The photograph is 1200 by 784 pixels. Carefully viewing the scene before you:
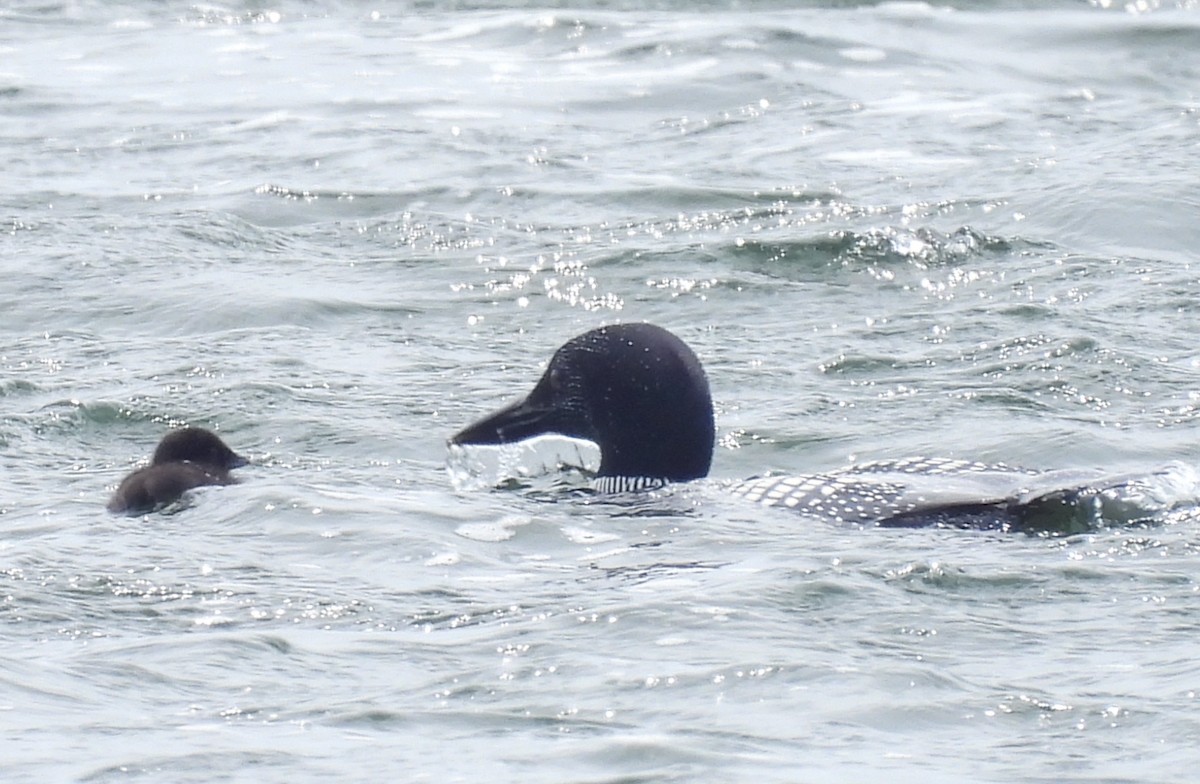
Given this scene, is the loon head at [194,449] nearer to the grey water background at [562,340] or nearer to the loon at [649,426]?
the grey water background at [562,340]

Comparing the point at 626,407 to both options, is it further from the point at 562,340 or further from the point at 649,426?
the point at 562,340

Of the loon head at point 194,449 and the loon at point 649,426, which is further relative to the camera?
the loon head at point 194,449

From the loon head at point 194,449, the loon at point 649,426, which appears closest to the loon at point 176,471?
the loon head at point 194,449

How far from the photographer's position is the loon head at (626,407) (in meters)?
7.12

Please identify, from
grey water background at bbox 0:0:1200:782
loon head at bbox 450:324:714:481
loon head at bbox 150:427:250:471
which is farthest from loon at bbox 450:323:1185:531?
loon head at bbox 150:427:250:471

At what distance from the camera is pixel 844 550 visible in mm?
6004

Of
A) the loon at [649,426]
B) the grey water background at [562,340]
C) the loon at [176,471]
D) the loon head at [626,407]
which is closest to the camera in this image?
the grey water background at [562,340]

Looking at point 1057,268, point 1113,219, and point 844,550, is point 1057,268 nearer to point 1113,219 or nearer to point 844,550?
point 1113,219

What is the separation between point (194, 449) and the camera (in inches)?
283

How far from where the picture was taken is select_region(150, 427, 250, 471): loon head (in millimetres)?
7180

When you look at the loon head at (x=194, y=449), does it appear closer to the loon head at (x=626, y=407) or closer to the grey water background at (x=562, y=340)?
the grey water background at (x=562, y=340)

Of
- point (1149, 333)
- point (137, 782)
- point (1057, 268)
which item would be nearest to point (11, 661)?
point (137, 782)

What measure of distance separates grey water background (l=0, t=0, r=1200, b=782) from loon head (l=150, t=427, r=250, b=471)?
113mm

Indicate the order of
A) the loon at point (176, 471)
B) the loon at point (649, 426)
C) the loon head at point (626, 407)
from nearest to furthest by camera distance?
the loon at point (649, 426)
the loon at point (176, 471)
the loon head at point (626, 407)
